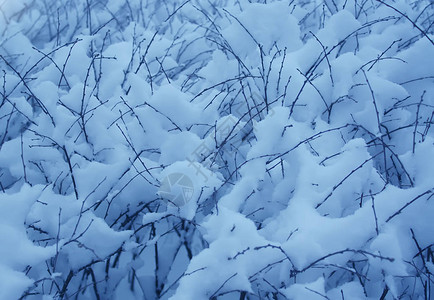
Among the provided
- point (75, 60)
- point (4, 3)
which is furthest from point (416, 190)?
point (4, 3)

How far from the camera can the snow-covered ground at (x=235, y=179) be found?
2.51 ft

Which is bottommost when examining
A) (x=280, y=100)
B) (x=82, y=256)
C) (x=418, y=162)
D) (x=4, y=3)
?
(x=82, y=256)

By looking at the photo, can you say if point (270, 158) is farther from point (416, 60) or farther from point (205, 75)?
point (416, 60)

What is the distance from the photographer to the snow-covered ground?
2.51 feet

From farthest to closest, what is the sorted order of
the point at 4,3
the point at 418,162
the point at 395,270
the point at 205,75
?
the point at 4,3 < the point at 205,75 < the point at 418,162 < the point at 395,270

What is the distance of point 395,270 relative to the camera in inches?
28.5

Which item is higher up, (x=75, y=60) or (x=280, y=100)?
(x=75, y=60)

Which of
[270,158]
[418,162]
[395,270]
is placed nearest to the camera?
[395,270]

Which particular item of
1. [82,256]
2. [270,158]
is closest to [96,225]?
[82,256]

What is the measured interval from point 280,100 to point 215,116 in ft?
0.63

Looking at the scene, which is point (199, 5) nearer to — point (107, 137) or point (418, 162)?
point (107, 137)

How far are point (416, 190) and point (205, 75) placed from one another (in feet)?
2.31

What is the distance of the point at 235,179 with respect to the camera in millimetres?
1061

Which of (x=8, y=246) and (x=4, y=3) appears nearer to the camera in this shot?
(x=8, y=246)
